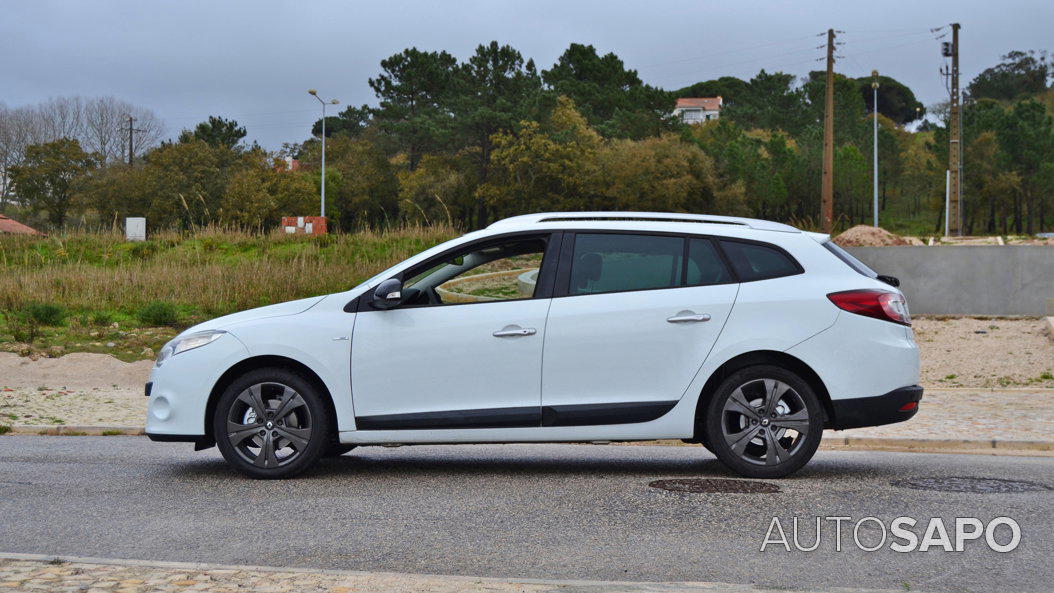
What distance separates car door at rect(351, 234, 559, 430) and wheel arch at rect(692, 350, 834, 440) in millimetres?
1155

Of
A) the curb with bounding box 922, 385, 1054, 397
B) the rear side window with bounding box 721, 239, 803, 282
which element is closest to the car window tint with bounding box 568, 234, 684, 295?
the rear side window with bounding box 721, 239, 803, 282

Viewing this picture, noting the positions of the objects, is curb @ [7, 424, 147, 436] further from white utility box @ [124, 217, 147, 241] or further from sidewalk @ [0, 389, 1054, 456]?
white utility box @ [124, 217, 147, 241]

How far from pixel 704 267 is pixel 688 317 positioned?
0.42 metres

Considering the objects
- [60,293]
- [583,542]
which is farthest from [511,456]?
[60,293]

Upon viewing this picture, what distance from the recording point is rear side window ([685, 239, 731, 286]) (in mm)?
7926

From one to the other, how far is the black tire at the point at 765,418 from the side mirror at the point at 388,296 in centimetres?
227

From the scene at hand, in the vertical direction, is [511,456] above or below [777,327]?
below

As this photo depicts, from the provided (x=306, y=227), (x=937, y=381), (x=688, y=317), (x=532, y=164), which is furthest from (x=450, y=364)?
(x=532, y=164)

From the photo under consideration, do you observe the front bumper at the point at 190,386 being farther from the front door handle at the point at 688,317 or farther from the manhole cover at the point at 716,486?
the manhole cover at the point at 716,486

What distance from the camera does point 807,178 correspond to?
82.4 m

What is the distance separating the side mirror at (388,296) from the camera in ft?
25.6

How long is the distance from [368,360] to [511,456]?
2.33m

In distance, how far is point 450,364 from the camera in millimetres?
7770

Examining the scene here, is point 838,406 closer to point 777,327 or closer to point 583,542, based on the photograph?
point 777,327
